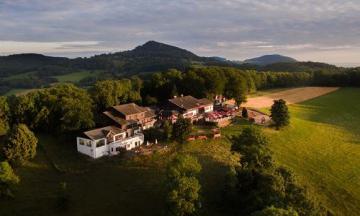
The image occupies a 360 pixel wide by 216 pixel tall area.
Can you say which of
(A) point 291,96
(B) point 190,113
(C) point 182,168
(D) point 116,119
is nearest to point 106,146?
(D) point 116,119

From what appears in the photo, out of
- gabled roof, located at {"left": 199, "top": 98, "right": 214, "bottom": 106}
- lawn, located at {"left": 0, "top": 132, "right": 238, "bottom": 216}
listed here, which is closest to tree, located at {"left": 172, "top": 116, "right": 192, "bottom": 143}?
lawn, located at {"left": 0, "top": 132, "right": 238, "bottom": 216}

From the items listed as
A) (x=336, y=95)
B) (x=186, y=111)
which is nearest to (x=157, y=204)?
(x=186, y=111)

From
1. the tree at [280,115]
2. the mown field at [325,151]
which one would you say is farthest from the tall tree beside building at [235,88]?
the tree at [280,115]

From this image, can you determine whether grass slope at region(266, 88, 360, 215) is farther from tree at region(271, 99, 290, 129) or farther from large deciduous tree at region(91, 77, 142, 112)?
large deciduous tree at region(91, 77, 142, 112)

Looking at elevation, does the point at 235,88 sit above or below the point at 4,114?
Result: above

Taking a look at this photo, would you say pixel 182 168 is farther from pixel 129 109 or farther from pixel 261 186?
pixel 129 109

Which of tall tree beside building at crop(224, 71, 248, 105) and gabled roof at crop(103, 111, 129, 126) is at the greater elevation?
tall tree beside building at crop(224, 71, 248, 105)
